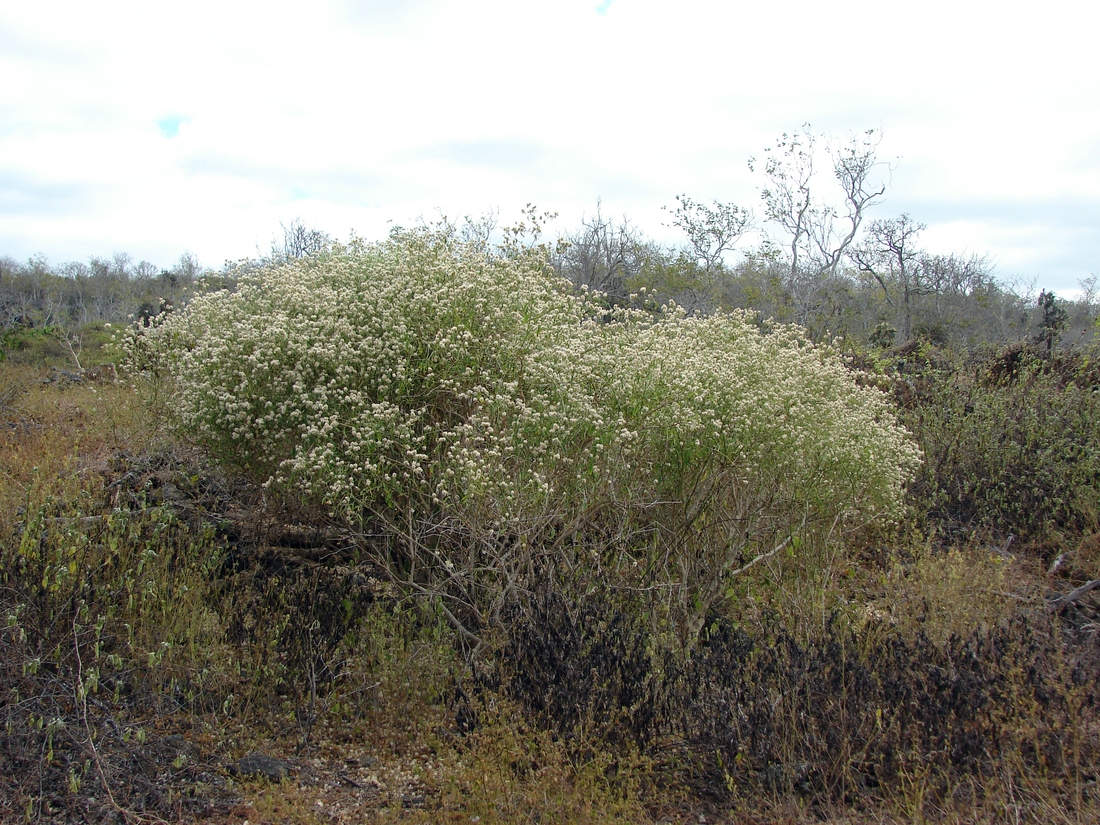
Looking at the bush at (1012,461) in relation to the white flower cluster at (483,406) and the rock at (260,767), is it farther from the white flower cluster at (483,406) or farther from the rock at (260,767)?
the rock at (260,767)

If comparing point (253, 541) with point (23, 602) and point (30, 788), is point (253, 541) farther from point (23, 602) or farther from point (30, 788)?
point (30, 788)

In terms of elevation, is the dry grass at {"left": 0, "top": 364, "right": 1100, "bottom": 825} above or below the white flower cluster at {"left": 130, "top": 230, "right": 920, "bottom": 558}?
below

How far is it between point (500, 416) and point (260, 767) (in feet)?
6.78

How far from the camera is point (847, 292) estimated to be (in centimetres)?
2616

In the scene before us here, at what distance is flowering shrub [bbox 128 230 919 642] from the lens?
4.39 metres

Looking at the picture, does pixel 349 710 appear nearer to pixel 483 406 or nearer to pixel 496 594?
pixel 496 594

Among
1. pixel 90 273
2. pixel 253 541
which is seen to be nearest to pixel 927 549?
pixel 253 541

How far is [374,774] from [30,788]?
1.37 meters

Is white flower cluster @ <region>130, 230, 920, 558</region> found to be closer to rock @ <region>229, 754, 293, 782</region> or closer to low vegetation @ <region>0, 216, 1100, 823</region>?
low vegetation @ <region>0, 216, 1100, 823</region>

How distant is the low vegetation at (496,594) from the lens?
3285mm

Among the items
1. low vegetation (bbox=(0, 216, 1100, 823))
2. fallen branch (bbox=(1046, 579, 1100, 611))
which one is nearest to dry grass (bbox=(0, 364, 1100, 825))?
low vegetation (bbox=(0, 216, 1100, 823))

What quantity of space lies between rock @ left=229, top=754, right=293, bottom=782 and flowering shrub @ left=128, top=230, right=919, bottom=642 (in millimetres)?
1260

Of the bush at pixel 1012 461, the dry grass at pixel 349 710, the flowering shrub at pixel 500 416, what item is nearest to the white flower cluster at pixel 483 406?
the flowering shrub at pixel 500 416

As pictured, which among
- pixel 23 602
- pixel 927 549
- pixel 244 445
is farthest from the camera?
pixel 927 549
